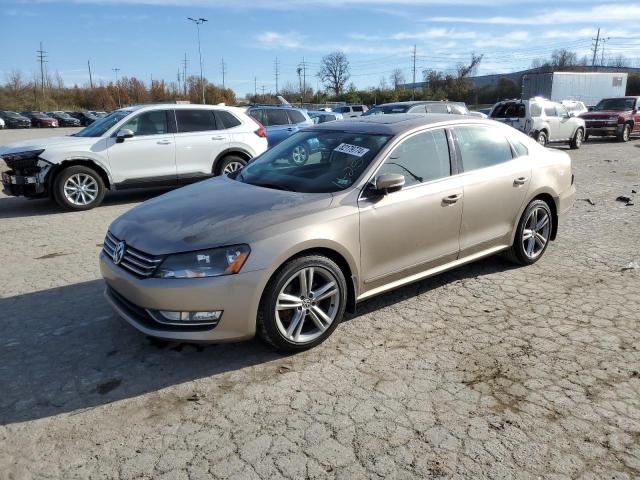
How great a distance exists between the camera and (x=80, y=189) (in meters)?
8.88

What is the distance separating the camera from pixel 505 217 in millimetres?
5164

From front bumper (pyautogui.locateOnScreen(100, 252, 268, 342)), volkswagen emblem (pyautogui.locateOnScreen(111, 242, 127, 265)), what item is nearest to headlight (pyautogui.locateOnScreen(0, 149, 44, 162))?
volkswagen emblem (pyautogui.locateOnScreen(111, 242, 127, 265))

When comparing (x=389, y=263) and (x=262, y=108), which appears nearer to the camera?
(x=389, y=263)

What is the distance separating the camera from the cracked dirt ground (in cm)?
268

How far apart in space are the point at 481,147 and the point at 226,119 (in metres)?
6.48

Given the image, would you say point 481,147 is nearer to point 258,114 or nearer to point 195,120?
point 195,120

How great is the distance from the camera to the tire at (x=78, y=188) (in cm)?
869

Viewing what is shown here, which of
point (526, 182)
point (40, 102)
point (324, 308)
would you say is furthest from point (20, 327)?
point (40, 102)

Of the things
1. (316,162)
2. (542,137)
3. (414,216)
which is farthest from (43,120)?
(414,216)

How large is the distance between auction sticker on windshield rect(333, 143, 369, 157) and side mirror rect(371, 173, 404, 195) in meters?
0.35

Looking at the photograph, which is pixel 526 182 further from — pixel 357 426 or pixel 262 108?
pixel 262 108

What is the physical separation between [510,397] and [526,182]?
276 centimetres

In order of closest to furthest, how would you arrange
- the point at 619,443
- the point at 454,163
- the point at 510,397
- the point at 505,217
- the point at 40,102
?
the point at 619,443, the point at 510,397, the point at 454,163, the point at 505,217, the point at 40,102

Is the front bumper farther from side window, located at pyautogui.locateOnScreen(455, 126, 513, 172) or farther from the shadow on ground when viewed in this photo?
side window, located at pyautogui.locateOnScreen(455, 126, 513, 172)
